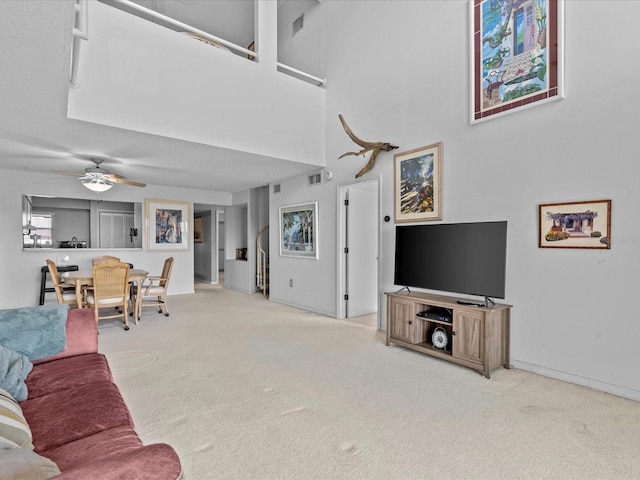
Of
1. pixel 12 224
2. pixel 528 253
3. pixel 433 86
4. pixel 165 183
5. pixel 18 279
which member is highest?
pixel 433 86

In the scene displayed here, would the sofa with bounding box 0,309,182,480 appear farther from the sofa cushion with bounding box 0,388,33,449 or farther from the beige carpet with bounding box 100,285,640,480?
the beige carpet with bounding box 100,285,640,480

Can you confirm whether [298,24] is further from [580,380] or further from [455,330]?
[580,380]

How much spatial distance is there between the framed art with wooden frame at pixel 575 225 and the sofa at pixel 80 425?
3.23m

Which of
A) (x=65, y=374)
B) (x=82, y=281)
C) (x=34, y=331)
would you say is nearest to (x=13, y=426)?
(x=65, y=374)

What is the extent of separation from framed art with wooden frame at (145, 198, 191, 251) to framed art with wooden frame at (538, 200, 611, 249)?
6986mm

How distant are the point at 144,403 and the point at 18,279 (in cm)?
535

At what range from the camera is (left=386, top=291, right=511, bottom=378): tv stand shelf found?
3.02m

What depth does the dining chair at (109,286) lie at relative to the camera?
14.9ft

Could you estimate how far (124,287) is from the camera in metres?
4.77

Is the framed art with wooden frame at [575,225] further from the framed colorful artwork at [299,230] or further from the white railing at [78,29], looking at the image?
the white railing at [78,29]

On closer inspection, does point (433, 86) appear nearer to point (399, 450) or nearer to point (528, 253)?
point (528, 253)

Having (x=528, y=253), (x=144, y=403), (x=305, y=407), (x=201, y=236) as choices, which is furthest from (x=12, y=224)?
Result: (x=528, y=253)

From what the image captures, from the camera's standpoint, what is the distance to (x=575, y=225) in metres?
2.85

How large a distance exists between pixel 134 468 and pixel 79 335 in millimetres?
1879
